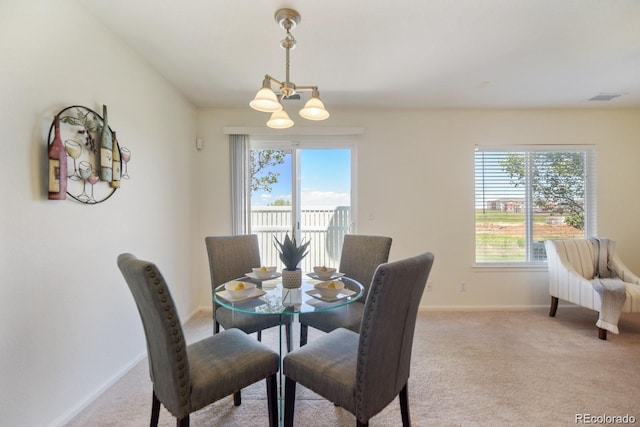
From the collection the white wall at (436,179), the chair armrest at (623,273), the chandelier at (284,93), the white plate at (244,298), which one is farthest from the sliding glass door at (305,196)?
the chair armrest at (623,273)

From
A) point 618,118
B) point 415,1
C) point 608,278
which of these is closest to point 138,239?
point 415,1

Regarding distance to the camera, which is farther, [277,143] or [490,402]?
[277,143]

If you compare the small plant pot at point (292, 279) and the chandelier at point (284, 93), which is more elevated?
the chandelier at point (284, 93)

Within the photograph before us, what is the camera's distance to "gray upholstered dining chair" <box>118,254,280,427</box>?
1.12 metres

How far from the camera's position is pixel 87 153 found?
1.72m

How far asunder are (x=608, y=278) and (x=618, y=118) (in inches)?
78.2

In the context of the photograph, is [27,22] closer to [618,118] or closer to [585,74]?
[585,74]

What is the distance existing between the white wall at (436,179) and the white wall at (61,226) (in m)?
0.96

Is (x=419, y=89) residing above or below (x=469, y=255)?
above

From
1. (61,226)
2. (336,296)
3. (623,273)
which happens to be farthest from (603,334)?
(61,226)

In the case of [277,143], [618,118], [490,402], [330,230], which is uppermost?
[618,118]

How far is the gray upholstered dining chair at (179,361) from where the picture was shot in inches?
44.1

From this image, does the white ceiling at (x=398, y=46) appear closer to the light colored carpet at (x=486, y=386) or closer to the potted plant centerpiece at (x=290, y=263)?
the potted plant centerpiece at (x=290, y=263)

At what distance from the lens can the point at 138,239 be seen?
7.32ft
